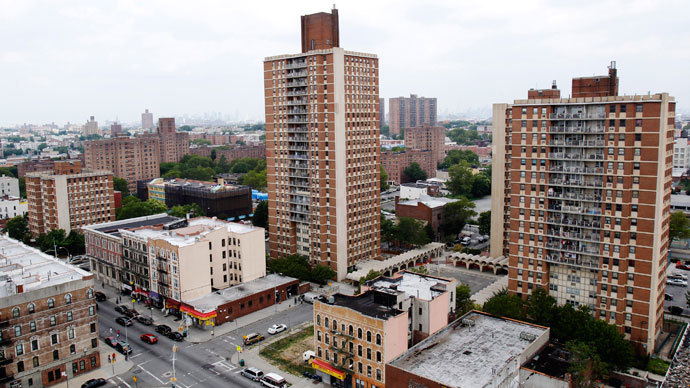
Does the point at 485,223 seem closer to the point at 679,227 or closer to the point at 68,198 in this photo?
the point at 679,227

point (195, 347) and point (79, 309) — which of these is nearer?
point (79, 309)

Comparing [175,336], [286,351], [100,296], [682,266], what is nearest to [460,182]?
[682,266]

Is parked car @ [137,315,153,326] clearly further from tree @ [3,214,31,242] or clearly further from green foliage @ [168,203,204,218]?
tree @ [3,214,31,242]

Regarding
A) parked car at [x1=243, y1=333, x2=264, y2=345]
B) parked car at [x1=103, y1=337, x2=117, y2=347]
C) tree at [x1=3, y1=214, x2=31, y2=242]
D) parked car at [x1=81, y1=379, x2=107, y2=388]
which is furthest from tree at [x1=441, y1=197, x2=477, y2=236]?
tree at [x1=3, y1=214, x2=31, y2=242]

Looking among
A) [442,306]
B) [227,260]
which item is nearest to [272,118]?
[227,260]

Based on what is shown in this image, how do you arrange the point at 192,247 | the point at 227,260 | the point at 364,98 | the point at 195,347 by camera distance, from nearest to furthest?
the point at 195,347, the point at 192,247, the point at 227,260, the point at 364,98

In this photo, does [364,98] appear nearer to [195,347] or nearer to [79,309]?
[195,347]
